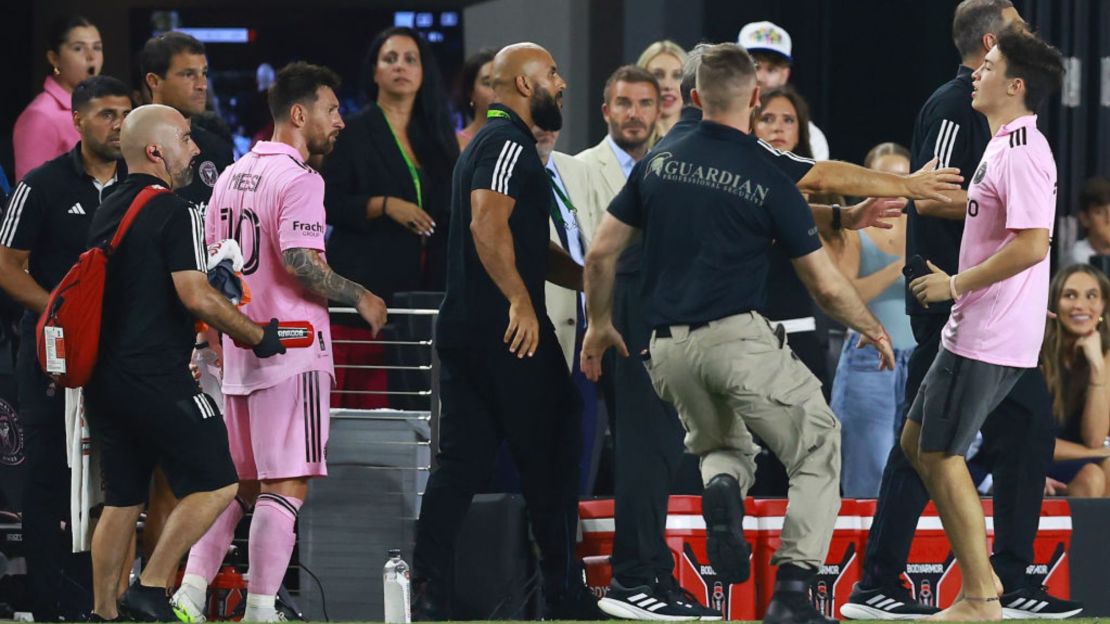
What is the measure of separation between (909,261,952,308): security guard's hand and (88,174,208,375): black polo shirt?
216cm

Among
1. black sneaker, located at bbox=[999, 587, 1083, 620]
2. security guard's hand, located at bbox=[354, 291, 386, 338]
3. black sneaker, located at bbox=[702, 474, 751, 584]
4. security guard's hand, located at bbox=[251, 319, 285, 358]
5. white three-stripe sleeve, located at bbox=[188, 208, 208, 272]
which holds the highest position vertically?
white three-stripe sleeve, located at bbox=[188, 208, 208, 272]

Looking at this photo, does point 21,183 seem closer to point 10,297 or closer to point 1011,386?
point 10,297

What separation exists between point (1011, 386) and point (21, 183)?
3.41m

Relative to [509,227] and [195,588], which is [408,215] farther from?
[195,588]

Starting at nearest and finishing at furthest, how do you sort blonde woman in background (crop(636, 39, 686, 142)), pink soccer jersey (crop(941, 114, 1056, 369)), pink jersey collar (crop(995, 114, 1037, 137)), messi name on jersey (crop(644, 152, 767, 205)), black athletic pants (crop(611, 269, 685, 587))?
messi name on jersey (crop(644, 152, 767, 205))
pink soccer jersey (crop(941, 114, 1056, 369))
pink jersey collar (crop(995, 114, 1037, 137))
black athletic pants (crop(611, 269, 685, 587))
blonde woman in background (crop(636, 39, 686, 142))

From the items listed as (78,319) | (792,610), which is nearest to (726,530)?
(792,610)

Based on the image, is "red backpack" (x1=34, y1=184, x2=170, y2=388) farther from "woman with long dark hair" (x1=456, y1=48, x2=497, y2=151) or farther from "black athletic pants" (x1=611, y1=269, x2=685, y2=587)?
"woman with long dark hair" (x1=456, y1=48, x2=497, y2=151)

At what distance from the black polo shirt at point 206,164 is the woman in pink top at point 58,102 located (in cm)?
81

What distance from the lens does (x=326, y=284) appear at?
6.96 meters

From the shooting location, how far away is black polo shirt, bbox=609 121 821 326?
609 centimetres

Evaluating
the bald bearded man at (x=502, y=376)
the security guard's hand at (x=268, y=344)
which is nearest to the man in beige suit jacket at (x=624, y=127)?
the bald bearded man at (x=502, y=376)

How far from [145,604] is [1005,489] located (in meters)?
2.70

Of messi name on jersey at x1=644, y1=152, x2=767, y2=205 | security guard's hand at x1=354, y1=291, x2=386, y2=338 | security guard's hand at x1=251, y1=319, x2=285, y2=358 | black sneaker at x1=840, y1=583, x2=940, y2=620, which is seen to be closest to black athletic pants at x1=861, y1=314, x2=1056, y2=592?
black sneaker at x1=840, y1=583, x2=940, y2=620

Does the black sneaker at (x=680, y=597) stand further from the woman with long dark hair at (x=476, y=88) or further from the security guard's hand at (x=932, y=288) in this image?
the woman with long dark hair at (x=476, y=88)
